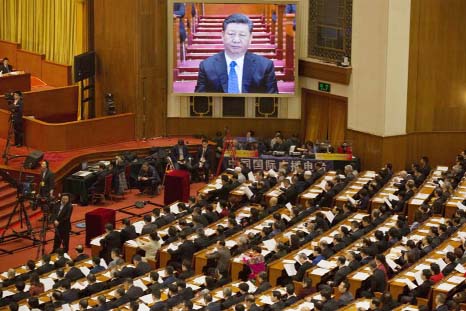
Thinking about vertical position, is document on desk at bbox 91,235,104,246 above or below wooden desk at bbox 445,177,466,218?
below

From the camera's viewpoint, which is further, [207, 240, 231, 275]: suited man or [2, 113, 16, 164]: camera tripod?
[2, 113, 16, 164]: camera tripod

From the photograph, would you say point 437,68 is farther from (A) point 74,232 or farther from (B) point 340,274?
(B) point 340,274

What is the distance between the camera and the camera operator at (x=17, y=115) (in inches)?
1163

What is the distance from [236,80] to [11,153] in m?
6.93

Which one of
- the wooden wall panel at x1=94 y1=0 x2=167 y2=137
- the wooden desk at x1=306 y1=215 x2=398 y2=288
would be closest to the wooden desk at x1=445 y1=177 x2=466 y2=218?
the wooden desk at x1=306 y1=215 x2=398 y2=288

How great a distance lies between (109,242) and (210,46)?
413 inches

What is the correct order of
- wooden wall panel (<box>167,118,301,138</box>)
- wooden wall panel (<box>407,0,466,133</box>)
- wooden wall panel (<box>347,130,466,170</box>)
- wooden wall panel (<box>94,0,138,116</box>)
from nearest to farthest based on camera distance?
wooden wall panel (<box>347,130,466,170</box>) → wooden wall panel (<box>407,0,466,133</box>) → wooden wall panel (<box>94,0,138,116</box>) → wooden wall panel (<box>167,118,301,138</box>)

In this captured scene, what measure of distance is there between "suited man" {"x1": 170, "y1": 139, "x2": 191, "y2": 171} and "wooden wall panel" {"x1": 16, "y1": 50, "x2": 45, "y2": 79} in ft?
23.0

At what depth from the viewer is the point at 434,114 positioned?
31469 millimetres

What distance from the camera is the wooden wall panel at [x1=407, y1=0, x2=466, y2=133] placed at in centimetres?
3091

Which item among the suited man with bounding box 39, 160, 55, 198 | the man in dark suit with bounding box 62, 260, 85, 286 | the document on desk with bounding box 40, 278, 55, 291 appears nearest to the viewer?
the document on desk with bounding box 40, 278, 55, 291

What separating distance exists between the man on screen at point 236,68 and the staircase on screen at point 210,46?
15cm

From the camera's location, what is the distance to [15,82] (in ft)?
106

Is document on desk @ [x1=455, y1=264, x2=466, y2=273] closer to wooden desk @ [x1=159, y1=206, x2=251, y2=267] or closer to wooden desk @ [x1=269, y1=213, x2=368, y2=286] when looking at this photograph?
wooden desk @ [x1=269, y1=213, x2=368, y2=286]
